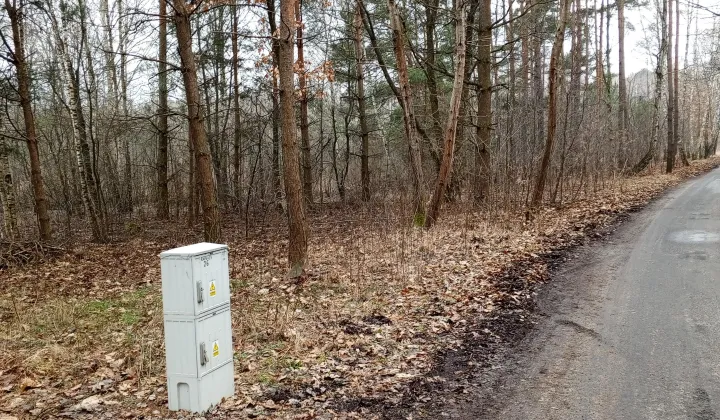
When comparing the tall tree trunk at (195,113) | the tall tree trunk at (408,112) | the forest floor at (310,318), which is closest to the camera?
the forest floor at (310,318)

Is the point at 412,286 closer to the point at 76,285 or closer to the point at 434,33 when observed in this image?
the point at 76,285

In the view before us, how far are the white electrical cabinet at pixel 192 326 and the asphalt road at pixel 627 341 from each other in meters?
2.29

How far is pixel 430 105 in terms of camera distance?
17.0 m

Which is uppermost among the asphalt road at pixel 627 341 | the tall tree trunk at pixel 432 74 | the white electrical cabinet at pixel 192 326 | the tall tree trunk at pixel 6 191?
the tall tree trunk at pixel 432 74

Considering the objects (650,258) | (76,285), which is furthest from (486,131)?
(76,285)

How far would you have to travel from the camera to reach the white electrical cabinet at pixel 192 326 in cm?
379

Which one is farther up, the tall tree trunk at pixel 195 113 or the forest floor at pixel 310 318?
the tall tree trunk at pixel 195 113

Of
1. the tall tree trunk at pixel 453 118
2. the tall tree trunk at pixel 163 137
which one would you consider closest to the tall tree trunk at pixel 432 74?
the tall tree trunk at pixel 453 118

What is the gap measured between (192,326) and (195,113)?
6.31 meters

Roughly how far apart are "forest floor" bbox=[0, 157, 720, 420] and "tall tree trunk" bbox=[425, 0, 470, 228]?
0.50m

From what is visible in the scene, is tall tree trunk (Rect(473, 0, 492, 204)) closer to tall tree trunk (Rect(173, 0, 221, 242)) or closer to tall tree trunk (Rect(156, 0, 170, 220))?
tall tree trunk (Rect(173, 0, 221, 242))

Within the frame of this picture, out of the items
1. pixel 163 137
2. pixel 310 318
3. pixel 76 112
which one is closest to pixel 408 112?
pixel 310 318

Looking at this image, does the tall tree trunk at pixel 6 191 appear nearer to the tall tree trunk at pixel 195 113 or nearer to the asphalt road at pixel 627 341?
the tall tree trunk at pixel 195 113

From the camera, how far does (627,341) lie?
200 inches
